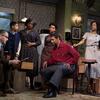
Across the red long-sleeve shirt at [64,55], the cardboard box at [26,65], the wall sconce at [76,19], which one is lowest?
the cardboard box at [26,65]

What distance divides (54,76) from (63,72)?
0.26 m

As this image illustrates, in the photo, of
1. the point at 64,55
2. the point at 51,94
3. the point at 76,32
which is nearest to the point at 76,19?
the point at 76,32

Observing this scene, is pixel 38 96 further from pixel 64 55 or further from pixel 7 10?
pixel 7 10

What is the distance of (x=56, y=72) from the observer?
6293mm

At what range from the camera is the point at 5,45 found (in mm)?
6875

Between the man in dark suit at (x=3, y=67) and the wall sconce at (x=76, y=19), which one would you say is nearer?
the man in dark suit at (x=3, y=67)

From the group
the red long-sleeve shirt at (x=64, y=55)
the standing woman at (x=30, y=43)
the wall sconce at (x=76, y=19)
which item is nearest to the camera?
the red long-sleeve shirt at (x=64, y=55)

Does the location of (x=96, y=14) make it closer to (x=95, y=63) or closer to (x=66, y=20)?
(x=66, y=20)

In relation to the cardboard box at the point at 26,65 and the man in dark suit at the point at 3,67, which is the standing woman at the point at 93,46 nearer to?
the cardboard box at the point at 26,65

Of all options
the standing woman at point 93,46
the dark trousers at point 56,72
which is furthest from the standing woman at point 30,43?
the standing woman at point 93,46

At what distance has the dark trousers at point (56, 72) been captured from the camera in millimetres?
6234

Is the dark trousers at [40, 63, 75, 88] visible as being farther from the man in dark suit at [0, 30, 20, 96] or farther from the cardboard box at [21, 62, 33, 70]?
the man in dark suit at [0, 30, 20, 96]

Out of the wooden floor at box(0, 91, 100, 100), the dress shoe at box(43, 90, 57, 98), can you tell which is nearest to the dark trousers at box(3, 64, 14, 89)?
the wooden floor at box(0, 91, 100, 100)

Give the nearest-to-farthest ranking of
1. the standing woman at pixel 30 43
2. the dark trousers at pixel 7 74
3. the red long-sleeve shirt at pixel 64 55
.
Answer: the dark trousers at pixel 7 74, the red long-sleeve shirt at pixel 64 55, the standing woman at pixel 30 43
